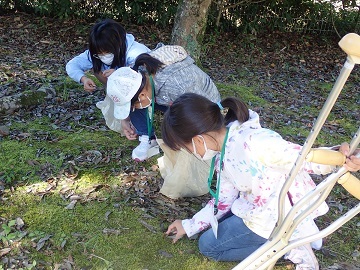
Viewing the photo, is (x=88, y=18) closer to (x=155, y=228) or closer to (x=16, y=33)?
(x=16, y=33)

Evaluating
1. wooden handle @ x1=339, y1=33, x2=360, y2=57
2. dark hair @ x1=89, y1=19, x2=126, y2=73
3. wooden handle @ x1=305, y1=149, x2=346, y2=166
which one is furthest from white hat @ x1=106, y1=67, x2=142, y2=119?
wooden handle @ x1=339, y1=33, x2=360, y2=57

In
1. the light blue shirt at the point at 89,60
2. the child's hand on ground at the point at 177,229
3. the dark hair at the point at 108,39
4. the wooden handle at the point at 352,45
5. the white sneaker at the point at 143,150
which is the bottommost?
the child's hand on ground at the point at 177,229

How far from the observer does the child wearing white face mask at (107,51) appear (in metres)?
3.53

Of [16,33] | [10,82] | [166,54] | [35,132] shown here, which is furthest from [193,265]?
[16,33]

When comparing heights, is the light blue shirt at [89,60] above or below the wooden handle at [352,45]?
below

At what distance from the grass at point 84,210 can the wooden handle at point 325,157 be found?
52.4 inches

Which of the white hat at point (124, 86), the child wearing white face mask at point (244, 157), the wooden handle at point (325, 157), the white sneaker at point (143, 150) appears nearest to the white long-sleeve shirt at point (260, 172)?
the child wearing white face mask at point (244, 157)

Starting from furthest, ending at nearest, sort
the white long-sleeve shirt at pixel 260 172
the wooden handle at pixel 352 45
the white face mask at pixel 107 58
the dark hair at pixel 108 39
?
1. the white face mask at pixel 107 58
2. the dark hair at pixel 108 39
3. the white long-sleeve shirt at pixel 260 172
4. the wooden handle at pixel 352 45

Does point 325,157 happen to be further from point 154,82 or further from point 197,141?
point 154,82

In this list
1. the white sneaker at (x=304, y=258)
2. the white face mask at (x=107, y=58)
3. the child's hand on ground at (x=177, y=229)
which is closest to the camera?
the white sneaker at (x=304, y=258)

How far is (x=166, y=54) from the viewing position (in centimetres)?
343

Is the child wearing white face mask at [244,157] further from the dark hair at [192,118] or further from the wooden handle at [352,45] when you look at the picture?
the wooden handle at [352,45]

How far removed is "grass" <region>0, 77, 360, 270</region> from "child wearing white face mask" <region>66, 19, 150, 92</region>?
2.10 feet

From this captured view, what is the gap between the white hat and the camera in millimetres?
3115
